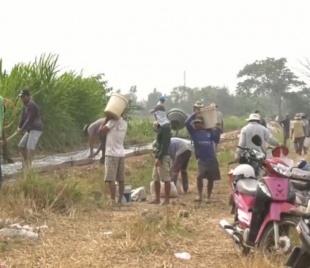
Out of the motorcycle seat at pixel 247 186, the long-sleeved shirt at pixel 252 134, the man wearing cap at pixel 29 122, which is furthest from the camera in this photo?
the man wearing cap at pixel 29 122

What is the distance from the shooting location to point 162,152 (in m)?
8.38

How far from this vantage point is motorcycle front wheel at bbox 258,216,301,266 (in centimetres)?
474

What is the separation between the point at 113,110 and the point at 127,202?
1469 millimetres

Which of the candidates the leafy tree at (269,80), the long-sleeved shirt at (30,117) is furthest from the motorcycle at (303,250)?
the leafy tree at (269,80)

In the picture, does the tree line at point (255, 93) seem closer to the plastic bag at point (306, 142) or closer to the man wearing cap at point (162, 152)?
the plastic bag at point (306, 142)

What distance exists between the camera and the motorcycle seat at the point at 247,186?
517 centimetres

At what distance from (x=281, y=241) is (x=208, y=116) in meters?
4.43

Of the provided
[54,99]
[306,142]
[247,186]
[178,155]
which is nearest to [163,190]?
[178,155]

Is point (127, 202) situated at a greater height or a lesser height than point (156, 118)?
lesser

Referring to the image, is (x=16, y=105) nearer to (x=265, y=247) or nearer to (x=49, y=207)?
(x=49, y=207)

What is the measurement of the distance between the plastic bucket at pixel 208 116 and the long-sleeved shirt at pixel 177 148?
78cm

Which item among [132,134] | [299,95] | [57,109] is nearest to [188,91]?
[299,95]

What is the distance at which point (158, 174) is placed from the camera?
Answer: 8.60m

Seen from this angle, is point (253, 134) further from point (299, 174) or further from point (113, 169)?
point (299, 174)
